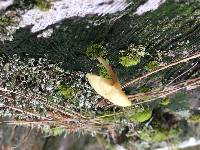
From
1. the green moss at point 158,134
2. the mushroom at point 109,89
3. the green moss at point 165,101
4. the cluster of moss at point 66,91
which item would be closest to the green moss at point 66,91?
the cluster of moss at point 66,91

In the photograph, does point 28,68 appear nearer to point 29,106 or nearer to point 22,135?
point 29,106

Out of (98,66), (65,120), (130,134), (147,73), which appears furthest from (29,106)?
(130,134)

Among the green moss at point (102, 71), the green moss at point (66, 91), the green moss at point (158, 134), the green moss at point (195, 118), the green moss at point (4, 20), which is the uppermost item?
the green moss at point (4, 20)

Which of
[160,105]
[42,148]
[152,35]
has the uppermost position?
[152,35]

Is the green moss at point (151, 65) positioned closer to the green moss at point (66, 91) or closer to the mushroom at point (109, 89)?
the mushroom at point (109, 89)

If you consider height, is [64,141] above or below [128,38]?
below

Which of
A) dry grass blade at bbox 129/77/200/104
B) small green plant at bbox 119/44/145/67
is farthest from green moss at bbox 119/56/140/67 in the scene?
dry grass blade at bbox 129/77/200/104

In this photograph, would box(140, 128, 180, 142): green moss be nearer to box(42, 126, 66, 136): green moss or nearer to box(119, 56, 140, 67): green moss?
box(42, 126, 66, 136): green moss
